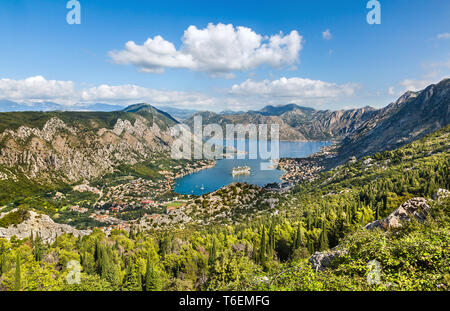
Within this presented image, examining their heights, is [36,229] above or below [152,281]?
below

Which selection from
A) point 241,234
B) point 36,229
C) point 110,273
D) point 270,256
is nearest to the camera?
point 110,273

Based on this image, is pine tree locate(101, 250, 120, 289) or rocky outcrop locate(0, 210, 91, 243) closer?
pine tree locate(101, 250, 120, 289)

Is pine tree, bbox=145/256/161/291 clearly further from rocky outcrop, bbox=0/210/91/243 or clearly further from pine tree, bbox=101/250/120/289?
rocky outcrop, bbox=0/210/91/243

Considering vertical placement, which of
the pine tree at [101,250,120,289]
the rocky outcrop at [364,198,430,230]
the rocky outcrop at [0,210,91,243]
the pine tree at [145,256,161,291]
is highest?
the rocky outcrop at [364,198,430,230]

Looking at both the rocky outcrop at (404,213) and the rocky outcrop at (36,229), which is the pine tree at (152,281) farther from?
the rocky outcrop at (36,229)

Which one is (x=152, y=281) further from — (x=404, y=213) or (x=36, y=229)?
(x=36, y=229)

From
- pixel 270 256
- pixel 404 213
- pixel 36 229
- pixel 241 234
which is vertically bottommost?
pixel 36 229

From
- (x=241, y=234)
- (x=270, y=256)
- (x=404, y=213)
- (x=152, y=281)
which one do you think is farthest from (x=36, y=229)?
(x=404, y=213)

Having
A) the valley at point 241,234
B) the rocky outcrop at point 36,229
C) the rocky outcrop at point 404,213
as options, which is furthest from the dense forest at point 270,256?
the rocky outcrop at point 36,229

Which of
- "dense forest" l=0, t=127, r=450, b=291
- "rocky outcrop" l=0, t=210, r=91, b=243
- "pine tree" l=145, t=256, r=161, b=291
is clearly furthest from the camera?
"rocky outcrop" l=0, t=210, r=91, b=243

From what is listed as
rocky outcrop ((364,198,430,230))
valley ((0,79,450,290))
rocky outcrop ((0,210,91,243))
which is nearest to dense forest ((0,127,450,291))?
valley ((0,79,450,290))
